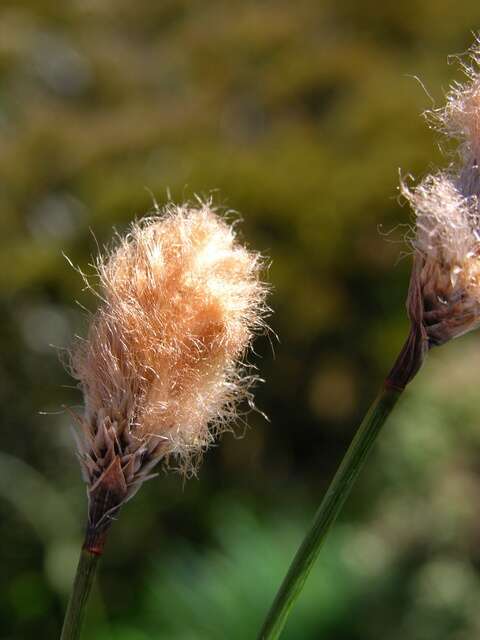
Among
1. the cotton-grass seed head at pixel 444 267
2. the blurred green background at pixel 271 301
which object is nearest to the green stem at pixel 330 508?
the cotton-grass seed head at pixel 444 267

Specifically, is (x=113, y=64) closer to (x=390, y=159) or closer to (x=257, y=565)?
(x=390, y=159)

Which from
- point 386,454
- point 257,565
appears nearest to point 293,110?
point 386,454

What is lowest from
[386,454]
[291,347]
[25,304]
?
[25,304]

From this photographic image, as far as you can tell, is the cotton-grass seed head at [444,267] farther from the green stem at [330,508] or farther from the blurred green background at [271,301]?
the blurred green background at [271,301]

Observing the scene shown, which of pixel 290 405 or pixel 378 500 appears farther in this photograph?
pixel 290 405

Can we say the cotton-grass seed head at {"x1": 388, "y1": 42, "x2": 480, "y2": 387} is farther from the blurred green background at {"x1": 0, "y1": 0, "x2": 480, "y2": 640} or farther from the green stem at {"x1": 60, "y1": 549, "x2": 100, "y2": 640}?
the blurred green background at {"x1": 0, "y1": 0, "x2": 480, "y2": 640}

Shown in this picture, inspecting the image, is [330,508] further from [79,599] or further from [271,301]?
[271,301]

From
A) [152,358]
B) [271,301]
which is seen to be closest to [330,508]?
[152,358]

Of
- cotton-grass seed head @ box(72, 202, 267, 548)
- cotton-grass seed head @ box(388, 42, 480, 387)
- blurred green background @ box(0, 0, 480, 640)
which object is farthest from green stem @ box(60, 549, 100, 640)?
blurred green background @ box(0, 0, 480, 640)
